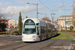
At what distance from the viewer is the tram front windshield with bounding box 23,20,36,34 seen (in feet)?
66.0

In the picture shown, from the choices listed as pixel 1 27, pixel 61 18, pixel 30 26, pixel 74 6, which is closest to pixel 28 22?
pixel 30 26

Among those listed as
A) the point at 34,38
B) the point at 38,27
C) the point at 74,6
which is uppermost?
the point at 74,6

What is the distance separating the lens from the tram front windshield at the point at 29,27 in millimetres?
20114

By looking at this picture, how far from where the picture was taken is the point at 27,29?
20.2 metres

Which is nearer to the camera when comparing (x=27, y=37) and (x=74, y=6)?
(x=27, y=37)

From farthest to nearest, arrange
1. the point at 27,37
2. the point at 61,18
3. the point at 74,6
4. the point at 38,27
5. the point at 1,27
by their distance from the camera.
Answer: the point at 61,18 < the point at 1,27 < the point at 74,6 < the point at 38,27 < the point at 27,37

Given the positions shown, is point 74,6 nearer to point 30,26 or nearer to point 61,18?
point 30,26

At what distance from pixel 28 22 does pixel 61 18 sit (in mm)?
132804

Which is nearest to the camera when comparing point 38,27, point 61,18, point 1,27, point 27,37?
point 27,37

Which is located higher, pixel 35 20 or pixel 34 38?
pixel 35 20

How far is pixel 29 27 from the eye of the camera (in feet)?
66.4

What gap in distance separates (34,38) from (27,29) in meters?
1.49

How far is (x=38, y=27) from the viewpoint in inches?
837

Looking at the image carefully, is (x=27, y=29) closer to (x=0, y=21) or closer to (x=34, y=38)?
(x=34, y=38)
